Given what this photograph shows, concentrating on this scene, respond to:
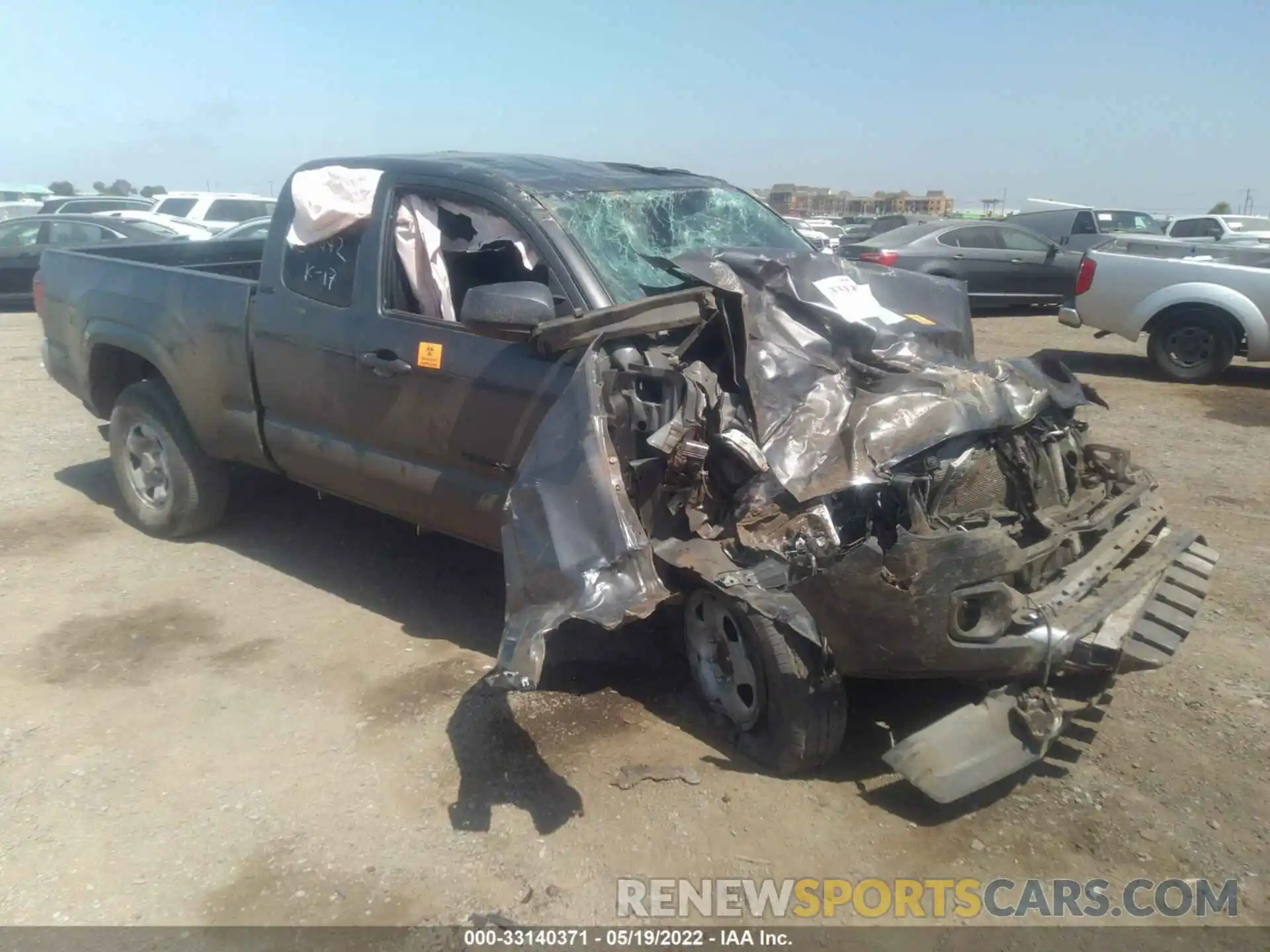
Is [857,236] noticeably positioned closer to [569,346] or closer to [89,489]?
[89,489]

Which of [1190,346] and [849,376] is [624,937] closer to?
[849,376]

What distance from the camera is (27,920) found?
2924 mm

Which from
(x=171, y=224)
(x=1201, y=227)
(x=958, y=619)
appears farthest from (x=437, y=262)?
(x=1201, y=227)

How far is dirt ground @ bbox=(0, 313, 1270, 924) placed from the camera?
3.08 metres

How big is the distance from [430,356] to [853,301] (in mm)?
1684

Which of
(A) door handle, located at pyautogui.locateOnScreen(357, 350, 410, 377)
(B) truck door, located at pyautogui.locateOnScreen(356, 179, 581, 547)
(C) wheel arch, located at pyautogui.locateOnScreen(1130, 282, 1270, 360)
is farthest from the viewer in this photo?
(C) wheel arch, located at pyautogui.locateOnScreen(1130, 282, 1270, 360)

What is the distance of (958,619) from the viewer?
3.11 meters

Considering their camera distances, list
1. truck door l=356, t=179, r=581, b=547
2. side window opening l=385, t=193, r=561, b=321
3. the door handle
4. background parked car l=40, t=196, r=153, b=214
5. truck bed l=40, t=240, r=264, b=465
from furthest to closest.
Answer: background parked car l=40, t=196, r=153, b=214, truck bed l=40, t=240, r=264, b=465, side window opening l=385, t=193, r=561, b=321, the door handle, truck door l=356, t=179, r=581, b=547

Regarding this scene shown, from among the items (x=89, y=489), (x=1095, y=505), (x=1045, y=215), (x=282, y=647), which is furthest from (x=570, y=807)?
(x=1045, y=215)

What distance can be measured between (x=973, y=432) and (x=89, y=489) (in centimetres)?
561

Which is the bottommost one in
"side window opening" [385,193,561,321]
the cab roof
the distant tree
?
the distant tree

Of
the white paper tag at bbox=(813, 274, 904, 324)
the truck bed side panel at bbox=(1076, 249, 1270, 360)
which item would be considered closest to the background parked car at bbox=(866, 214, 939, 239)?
the truck bed side panel at bbox=(1076, 249, 1270, 360)

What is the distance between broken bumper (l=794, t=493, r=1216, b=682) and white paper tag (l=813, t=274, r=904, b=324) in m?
1.13

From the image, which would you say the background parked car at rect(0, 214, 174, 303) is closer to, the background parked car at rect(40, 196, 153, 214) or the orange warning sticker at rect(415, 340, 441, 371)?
the background parked car at rect(40, 196, 153, 214)
